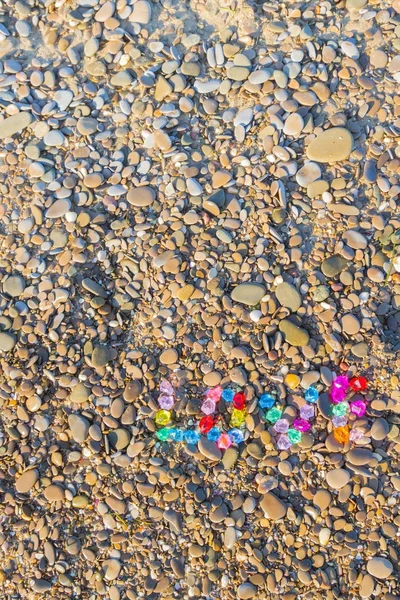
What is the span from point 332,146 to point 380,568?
1.68 m

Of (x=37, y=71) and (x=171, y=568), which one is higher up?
(x=37, y=71)

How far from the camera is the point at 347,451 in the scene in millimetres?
2273

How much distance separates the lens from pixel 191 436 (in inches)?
90.8

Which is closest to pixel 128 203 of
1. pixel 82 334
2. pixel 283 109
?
pixel 82 334

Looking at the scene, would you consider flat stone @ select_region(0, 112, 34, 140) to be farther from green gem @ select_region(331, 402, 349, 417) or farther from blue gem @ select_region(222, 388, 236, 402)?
green gem @ select_region(331, 402, 349, 417)

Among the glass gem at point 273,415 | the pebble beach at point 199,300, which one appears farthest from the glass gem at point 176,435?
the glass gem at point 273,415

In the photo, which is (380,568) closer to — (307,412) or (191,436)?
(307,412)

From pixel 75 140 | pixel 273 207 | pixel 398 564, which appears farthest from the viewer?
pixel 75 140

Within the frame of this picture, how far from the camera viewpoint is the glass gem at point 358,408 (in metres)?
2.30

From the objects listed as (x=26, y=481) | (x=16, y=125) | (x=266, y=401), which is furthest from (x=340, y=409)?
(x=16, y=125)

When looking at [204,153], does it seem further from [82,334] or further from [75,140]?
[82,334]

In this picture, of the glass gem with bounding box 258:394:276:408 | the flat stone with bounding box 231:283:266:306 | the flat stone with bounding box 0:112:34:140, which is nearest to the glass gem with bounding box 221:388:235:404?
the glass gem with bounding box 258:394:276:408

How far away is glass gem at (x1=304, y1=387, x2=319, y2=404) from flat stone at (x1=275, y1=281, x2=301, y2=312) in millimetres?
324

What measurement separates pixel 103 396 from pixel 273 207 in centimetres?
105
